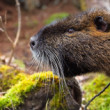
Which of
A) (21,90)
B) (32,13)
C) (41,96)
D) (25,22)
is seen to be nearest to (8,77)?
(21,90)

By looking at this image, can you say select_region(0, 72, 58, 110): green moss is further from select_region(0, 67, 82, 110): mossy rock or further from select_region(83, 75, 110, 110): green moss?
select_region(83, 75, 110, 110): green moss

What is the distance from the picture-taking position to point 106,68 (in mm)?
2729

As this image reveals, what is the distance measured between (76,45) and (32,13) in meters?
11.5

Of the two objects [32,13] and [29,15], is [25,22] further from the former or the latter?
[32,13]

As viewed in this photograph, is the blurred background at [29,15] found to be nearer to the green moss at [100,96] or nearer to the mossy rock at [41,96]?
the green moss at [100,96]

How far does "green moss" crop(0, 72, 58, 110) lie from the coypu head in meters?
0.34

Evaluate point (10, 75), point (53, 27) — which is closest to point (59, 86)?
point (53, 27)

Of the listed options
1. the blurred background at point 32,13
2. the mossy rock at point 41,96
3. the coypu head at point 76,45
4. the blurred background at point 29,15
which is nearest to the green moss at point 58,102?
the mossy rock at point 41,96

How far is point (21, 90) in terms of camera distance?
2869mm

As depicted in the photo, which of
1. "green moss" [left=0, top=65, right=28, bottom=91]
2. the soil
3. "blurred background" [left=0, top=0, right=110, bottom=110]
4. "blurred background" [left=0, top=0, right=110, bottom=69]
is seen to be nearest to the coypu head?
"green moss" [left=0, top=65, right=28, bottom=91]

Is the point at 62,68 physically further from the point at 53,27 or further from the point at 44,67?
the point at 53,27

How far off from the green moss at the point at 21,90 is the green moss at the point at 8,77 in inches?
21.7

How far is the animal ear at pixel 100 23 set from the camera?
2632mm

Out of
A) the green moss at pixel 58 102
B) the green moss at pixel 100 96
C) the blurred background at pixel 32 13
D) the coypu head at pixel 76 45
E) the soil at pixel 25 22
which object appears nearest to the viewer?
the coypu head at pixel 76 45
